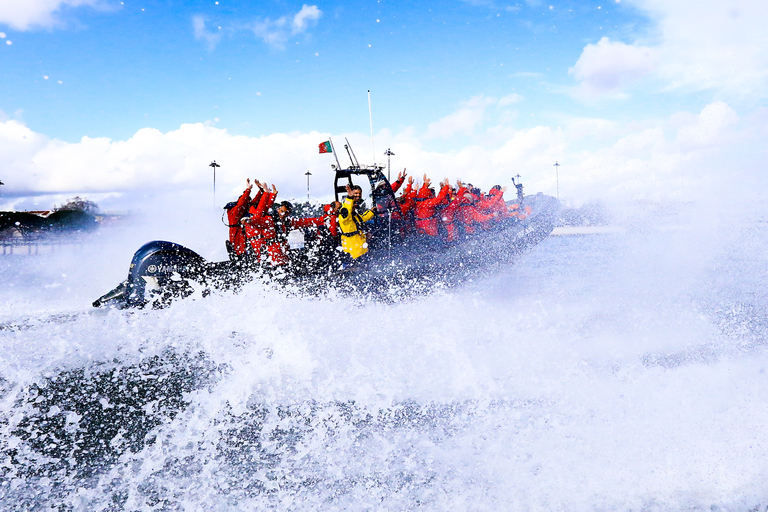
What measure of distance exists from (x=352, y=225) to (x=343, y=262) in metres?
0.49

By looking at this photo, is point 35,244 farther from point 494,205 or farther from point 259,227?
point 494,205

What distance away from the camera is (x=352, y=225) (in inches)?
224

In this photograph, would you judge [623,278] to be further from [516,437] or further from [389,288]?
[516,437]

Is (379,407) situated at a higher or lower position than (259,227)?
lower

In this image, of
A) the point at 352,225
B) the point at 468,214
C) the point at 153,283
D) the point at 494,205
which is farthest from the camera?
the point at 494,205

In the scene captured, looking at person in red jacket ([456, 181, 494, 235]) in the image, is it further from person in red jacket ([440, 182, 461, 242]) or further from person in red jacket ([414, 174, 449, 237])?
person in red jacket ([414, 174, 449, 237])

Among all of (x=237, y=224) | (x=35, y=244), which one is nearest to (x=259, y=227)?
(x=237, y=224)

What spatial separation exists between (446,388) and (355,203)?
2843mm

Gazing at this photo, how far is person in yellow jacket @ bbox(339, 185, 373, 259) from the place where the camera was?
5.61 meters

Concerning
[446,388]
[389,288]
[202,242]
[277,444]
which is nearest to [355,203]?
[389,288]

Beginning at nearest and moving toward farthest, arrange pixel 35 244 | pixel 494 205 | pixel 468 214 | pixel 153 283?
pixel 153 283 < pixel 468 214 < pixel 494 205 < pixel 35 244

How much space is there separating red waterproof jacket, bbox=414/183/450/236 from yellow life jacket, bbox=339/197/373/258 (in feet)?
3.95

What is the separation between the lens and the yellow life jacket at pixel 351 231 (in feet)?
18.4

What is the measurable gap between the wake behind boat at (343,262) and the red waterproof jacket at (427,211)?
19 centimetres
